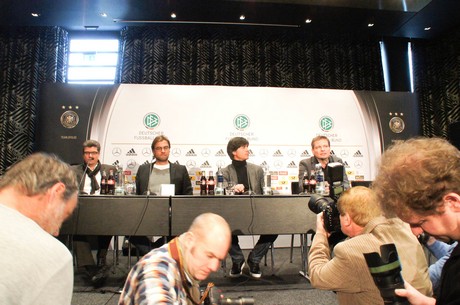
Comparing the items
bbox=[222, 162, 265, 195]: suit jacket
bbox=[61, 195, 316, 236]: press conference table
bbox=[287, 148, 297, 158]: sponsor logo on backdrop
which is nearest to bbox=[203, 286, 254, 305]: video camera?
bbox=[61, 195, 316, 236]: press conference table

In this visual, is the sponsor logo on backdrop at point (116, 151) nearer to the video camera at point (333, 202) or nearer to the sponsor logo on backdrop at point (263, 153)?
the sponsor logo on backdrop at point (263, 153)

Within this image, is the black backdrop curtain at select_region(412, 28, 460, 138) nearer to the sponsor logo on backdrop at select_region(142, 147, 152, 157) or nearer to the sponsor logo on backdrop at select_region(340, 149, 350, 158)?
the sponsor logo on backdrop at select_region(340, 149, 350, 158)


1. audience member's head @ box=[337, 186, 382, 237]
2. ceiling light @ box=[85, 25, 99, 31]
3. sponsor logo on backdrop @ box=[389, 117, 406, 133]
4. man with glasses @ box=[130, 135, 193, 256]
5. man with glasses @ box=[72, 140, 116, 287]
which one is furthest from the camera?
ceiling light @ box=[85, 25, 99, 31]

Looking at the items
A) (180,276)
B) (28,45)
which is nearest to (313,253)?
(180,276)

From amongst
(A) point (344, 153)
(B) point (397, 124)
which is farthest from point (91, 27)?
(B) point (397, 124)

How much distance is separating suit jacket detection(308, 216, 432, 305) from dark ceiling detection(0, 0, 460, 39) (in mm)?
4408

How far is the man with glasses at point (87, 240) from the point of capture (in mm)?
3125

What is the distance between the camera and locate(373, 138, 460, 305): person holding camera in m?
0.71

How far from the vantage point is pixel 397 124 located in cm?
556

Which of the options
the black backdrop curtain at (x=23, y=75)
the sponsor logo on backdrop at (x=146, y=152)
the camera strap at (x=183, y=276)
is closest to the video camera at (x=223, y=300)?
the camera strap at (x=183, y=276)

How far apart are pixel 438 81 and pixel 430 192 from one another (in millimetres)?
6560

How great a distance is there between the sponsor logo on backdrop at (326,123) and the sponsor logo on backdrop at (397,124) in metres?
1.02

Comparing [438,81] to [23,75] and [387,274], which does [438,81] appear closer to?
[387,274]

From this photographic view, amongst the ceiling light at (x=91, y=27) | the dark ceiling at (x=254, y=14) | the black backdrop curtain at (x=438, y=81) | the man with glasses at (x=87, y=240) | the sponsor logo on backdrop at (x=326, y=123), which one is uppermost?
the ceiling light at (x=91, y=27)
